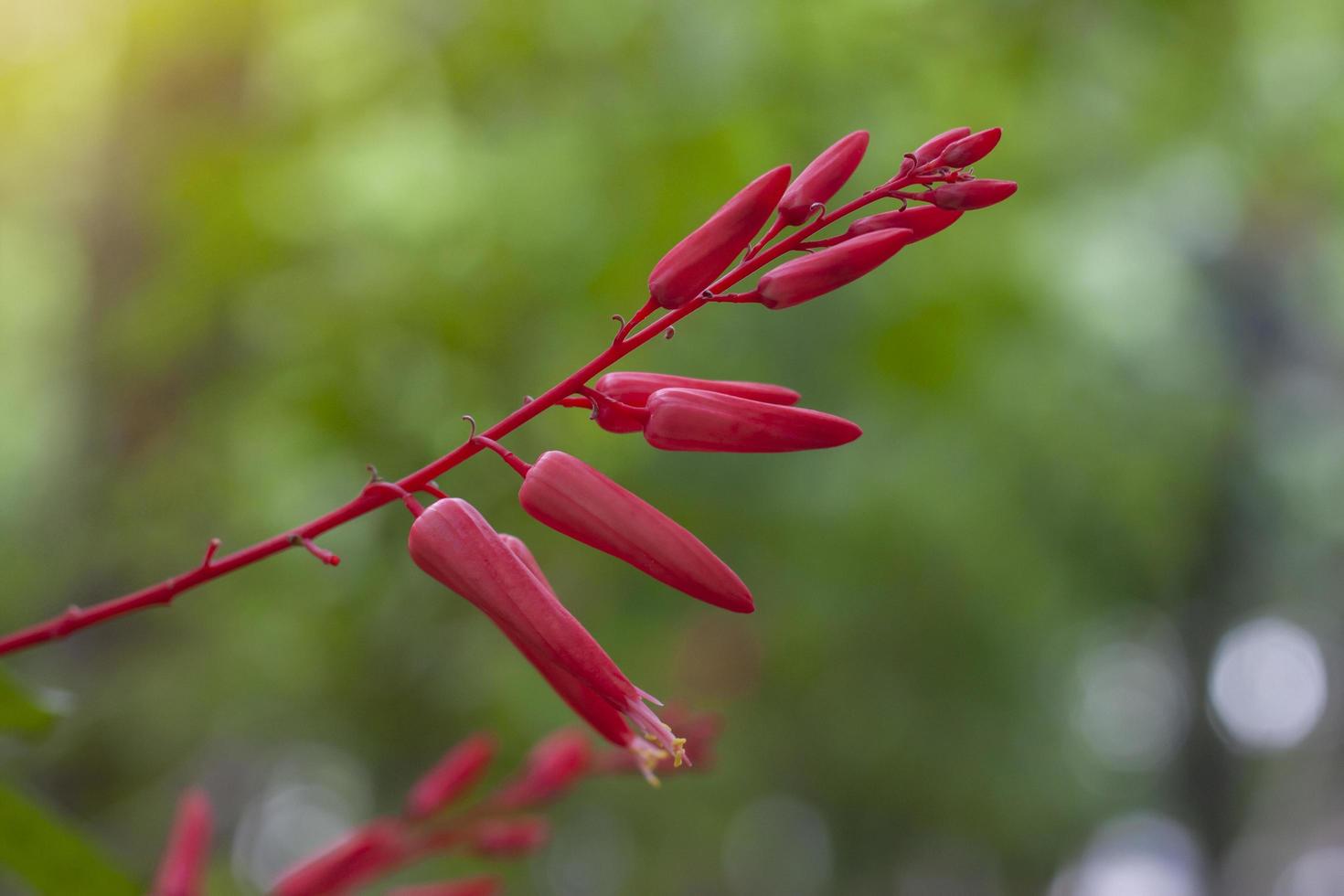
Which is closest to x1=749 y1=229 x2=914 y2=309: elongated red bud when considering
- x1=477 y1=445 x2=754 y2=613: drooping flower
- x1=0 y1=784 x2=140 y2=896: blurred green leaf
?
x1=477 y1=445 x2=754 y2=613: drooping flower

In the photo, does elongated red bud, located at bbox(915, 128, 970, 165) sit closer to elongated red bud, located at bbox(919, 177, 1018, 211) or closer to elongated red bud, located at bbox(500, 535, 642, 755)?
elongated red bud, located at bbox(919, 177, 1018, 211)

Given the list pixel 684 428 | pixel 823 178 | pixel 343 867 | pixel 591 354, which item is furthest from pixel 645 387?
pixel 591 354

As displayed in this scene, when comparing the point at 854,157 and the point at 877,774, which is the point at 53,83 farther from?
the point at 877,774

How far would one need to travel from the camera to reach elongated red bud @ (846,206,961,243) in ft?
2.36

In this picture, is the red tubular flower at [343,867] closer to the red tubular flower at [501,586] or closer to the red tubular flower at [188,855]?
the red tubular flower at [188,855]

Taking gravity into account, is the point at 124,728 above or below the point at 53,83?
below

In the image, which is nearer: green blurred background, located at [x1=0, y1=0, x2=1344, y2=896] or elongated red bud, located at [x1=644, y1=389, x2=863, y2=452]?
elongated red bud, located at [x1=644, y1=389, x2=863, y2=452]

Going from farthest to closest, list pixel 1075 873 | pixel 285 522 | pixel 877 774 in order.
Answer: pixel 1075 873 → pixel 877 774 → pixel 285 522

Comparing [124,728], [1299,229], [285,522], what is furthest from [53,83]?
[1299,229]

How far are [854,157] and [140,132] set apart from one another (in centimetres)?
280

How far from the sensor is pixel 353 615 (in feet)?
7.70

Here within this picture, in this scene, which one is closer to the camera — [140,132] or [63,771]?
[63,771]

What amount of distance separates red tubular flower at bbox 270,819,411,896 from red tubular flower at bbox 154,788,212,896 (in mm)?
76

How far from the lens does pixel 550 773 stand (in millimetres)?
1064
